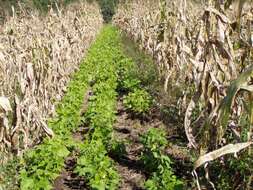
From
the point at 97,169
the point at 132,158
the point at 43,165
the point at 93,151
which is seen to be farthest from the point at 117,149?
the point at 43,165

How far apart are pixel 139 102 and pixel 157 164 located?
269cm

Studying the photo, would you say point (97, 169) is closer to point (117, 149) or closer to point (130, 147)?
point (117, 149)

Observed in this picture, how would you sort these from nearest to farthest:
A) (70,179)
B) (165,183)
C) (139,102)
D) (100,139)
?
(165,183)
(70,179)
(100,139)
(139,102)

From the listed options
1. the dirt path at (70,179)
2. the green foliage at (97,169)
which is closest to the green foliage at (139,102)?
the dirt path at (70,179)

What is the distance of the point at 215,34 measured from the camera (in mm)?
4219

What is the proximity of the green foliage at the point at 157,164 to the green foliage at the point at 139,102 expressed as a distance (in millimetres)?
1973

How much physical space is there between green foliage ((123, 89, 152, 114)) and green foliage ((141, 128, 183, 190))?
77.7 inches

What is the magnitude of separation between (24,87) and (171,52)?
8.40ft

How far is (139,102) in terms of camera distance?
7984 mm

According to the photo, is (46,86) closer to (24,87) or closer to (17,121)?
(24,87)

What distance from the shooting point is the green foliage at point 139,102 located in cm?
792

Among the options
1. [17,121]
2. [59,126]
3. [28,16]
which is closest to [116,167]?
[59,126]

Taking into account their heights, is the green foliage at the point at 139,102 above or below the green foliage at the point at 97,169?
Answer: below

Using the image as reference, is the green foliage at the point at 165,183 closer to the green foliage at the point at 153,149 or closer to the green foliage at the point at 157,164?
the green foliage at the point at 157,164
